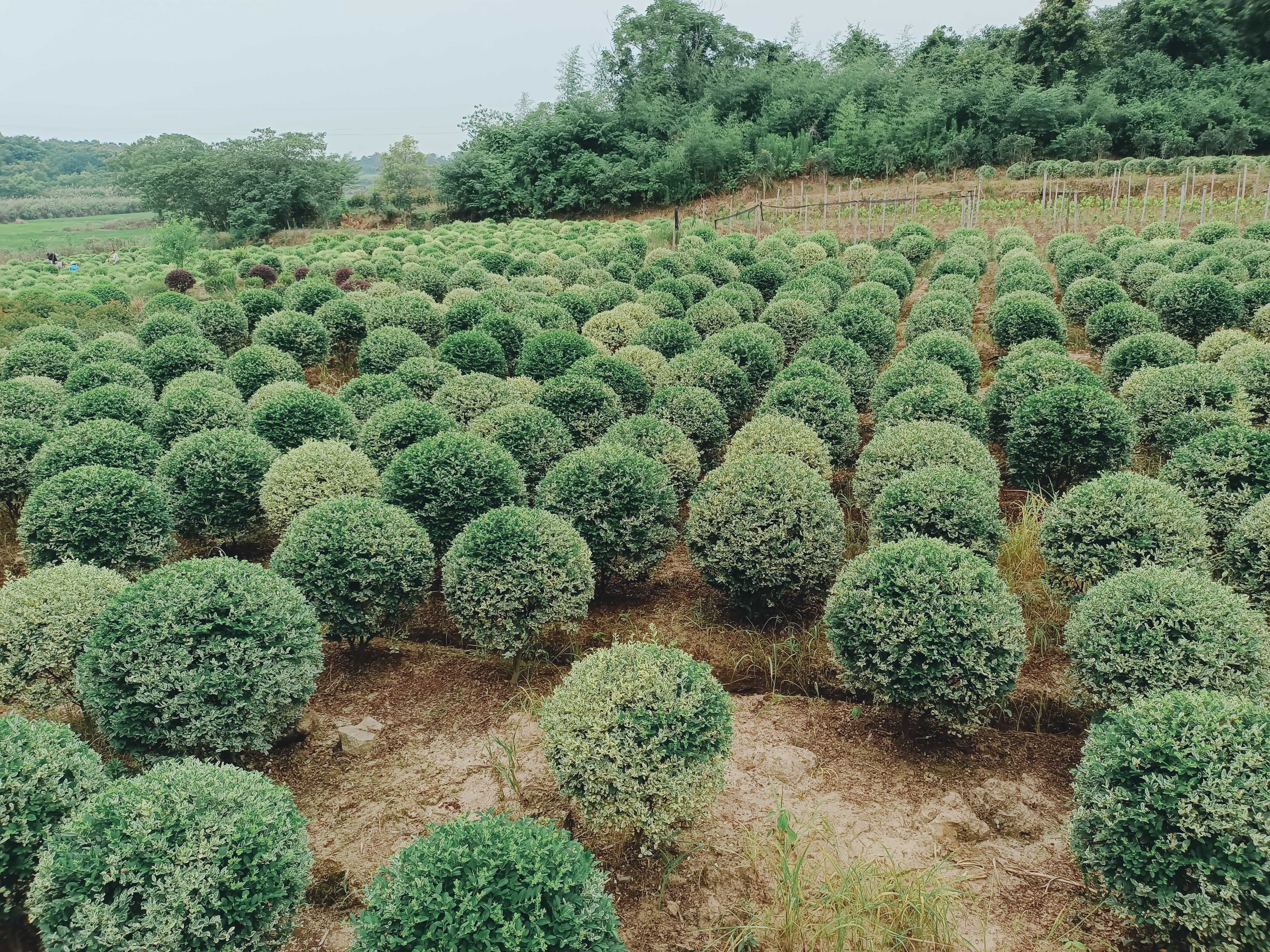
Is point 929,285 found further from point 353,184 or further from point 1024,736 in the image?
point 353,184

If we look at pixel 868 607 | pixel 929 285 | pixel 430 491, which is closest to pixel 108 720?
pixel 430 491

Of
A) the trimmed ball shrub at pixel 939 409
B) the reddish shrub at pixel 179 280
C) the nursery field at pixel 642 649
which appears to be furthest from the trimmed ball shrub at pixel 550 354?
the reddish shrub at pixel 179 280

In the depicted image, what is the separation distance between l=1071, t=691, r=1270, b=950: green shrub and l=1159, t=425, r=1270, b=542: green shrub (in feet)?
13.5

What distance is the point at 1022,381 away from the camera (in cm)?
1063

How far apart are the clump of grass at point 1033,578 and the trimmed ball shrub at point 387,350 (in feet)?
29.2

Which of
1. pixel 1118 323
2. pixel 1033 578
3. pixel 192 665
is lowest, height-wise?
pixel 1033 578

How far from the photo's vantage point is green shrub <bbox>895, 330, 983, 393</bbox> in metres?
11.8

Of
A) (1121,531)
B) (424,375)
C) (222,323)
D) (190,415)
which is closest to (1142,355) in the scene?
(1121,531)

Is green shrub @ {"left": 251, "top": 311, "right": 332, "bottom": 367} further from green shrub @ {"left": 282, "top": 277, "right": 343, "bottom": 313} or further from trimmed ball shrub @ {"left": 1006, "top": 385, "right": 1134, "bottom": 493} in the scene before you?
trimmed ball shrub @ {"left": 1006, "top": 385, "right": 1134, "bottom": 493}

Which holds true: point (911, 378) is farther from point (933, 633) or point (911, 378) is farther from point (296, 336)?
point (296, 336)

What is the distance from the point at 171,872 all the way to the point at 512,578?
3.35 metres

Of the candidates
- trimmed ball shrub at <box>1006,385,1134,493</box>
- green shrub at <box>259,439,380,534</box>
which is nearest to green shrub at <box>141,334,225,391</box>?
green shrub at <box>259,439,380,534</box>

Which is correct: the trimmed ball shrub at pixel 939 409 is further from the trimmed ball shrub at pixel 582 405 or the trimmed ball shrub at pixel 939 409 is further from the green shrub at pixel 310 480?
the green shrub at pixel 310 480

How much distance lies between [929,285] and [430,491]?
1518 centimetres
